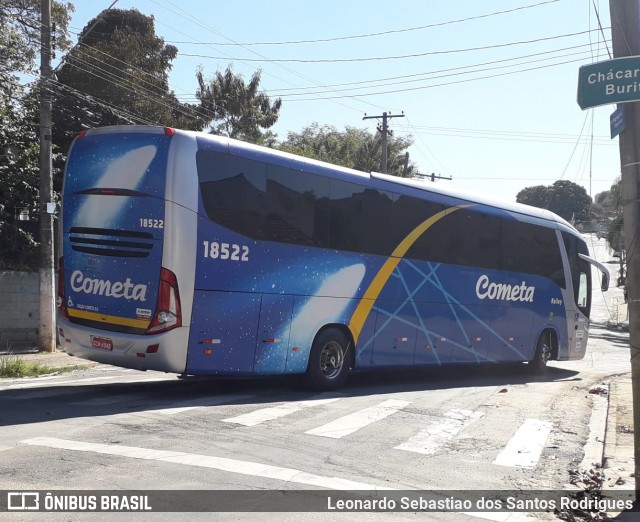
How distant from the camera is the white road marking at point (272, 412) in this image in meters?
9.52

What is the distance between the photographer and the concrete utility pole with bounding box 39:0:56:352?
734 inches

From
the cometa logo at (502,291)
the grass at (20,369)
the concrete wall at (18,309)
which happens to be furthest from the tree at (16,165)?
the cometa logo at (502,291)

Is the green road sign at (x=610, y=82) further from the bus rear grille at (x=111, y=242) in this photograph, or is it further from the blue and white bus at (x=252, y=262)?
→ the bus rear grille at (x=111, y=242)

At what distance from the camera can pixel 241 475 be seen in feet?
22.5

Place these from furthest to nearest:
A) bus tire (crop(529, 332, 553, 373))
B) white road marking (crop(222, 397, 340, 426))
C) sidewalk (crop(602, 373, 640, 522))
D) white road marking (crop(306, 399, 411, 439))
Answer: bus tire (crop(529, 332, 553, 373)), white road marking (crop(222, 397, 340, 426)), white road marking (crop(306, 399, 411, 439)), sidewalk (crop(602, 373, 640, 522))

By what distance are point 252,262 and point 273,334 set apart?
1.23 m

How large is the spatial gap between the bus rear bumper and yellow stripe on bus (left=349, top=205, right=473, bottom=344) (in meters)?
3.81

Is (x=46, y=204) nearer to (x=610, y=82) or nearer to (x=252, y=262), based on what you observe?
(x=252, y=262)

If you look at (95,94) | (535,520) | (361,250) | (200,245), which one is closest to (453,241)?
(361,250)

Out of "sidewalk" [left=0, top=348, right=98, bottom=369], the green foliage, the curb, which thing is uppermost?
the green foliage

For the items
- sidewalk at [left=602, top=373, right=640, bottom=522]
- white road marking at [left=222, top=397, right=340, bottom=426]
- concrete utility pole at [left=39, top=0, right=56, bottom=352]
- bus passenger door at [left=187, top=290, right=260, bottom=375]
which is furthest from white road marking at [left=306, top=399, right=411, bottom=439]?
concrete utility pole at [left=39, top=0, right=56, bottom=352]

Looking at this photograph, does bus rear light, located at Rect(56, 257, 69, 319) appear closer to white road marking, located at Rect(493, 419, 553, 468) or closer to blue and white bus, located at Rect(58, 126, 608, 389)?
blue and white bus, located at Rect(58, 126, 608, 389)

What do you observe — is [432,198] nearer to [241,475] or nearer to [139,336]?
[139,336]

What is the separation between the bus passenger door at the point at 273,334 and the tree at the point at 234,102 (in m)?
27.8
